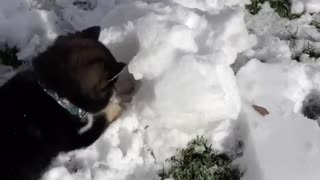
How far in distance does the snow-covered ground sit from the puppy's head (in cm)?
29

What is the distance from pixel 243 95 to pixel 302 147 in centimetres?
40

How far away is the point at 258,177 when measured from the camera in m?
3.34

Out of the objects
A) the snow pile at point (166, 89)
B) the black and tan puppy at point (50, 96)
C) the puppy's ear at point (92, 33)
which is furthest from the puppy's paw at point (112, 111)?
the puppy's ear at point (92, 33)

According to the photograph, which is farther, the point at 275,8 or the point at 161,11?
the point at 275,8

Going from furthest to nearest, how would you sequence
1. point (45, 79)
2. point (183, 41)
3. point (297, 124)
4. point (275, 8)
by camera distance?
point (275, 8) → point (297, 124) → point (183, 41) → point (45, 79)

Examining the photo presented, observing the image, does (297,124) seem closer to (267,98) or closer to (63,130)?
(267,98)

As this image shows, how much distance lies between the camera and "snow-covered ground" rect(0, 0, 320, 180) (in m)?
3.25

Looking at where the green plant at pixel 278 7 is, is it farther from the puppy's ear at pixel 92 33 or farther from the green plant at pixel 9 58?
the green plant at pixel 9 58

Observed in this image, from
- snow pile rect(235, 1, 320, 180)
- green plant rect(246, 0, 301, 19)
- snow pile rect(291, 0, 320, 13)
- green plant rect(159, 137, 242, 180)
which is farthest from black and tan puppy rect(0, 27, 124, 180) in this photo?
snow pile rect(291, 0, 320, 13)

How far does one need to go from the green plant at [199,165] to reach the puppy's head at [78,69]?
608mm

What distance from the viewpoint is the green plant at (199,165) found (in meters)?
3.39

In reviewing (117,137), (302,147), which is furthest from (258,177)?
(117,137)

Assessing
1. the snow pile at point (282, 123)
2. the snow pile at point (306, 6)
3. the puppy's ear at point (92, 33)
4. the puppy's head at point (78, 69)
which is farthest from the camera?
the snow pile at point (306, 6)

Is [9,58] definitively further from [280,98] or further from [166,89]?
[280,98]
